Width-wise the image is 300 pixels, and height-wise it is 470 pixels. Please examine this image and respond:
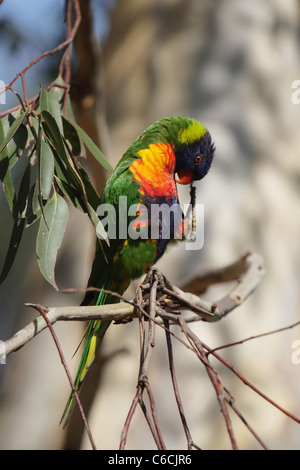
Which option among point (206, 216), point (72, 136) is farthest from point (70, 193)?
point (206, 216)

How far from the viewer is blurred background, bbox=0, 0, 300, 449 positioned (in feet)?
5.63

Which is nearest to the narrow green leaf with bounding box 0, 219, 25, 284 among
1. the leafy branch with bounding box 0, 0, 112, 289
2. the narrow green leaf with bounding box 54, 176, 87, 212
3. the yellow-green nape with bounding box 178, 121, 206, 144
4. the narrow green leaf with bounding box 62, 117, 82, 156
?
the leafy branch with bounding box 0, 0, 112, 289

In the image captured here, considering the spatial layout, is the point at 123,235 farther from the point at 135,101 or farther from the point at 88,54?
the point at 135,101

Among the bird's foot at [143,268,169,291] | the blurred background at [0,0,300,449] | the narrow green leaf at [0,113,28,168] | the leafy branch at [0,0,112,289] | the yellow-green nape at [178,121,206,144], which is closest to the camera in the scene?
the bird's foot at [143,268,169,291]

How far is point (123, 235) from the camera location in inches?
48.6

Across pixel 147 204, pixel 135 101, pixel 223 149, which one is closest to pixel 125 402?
pixel 147 204

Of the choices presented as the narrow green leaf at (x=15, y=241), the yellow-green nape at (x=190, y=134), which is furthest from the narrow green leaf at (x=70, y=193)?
the yellow-green nape at (x=190, y=134)

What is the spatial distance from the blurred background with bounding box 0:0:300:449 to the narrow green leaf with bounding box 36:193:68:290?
66 centimetres

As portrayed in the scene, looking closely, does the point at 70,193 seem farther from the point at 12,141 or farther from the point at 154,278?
the point at 154,278

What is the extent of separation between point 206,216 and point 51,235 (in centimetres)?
99

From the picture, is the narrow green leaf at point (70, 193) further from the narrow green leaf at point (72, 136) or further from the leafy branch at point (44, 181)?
the narrow green leaf at point (72, 136)

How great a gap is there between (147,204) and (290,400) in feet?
3.49

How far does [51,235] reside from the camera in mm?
955

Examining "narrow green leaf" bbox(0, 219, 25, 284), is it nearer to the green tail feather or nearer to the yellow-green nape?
the green tail feather
